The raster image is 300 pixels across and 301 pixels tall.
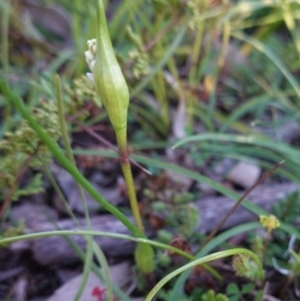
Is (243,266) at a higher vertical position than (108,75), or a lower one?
lower

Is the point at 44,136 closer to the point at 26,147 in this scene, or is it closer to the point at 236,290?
the point at 26,147

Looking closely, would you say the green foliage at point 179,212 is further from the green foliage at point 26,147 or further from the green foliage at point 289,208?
the green foliage at point 26,147

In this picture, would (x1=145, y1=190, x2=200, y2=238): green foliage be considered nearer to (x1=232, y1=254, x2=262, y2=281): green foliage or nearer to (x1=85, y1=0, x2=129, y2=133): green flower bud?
(x1=232, y1=254, x2=262, y2=281): green foliage

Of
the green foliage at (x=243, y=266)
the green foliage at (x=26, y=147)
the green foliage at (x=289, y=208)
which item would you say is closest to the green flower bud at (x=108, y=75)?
the green foliage at (x=26, y=147)

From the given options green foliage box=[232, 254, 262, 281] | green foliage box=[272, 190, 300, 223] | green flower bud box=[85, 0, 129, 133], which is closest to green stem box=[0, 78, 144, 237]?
green flower bud box=[85, 0, 129, 133]

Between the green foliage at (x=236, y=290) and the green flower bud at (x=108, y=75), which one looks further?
the green foliage at (x=236, y=290)

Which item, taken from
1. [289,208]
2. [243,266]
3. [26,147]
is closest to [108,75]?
[26,147]

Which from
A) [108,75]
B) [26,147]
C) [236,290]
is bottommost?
[236,290]

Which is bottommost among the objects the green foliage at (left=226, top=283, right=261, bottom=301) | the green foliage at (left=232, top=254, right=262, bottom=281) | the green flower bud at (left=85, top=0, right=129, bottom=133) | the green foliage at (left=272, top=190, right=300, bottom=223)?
the green foliage at (left=226, top=283, right=261, bottom=301)
